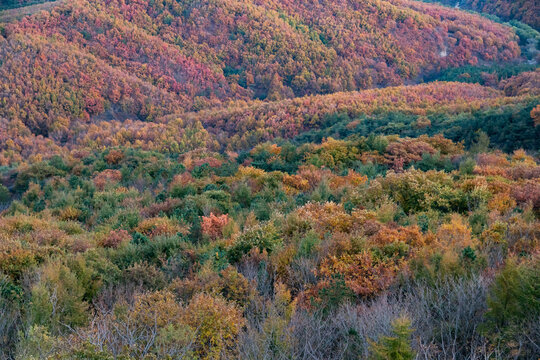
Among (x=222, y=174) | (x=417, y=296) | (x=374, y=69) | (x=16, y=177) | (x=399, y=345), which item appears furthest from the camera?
(x=374, y=69)

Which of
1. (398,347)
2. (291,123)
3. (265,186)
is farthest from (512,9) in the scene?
(398,347)

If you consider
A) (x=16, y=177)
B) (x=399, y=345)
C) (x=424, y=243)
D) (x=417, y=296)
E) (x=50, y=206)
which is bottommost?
(x=16, y=177)

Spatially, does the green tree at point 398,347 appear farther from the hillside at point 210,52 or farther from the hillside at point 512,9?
the hillside at point 512,9

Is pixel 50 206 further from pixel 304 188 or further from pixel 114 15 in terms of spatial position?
pixel 114 15

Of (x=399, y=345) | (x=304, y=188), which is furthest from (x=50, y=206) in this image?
(x=399, y=345)

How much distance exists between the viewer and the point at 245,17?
64938mm

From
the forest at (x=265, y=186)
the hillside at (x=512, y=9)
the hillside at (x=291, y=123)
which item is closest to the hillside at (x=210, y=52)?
the forest at (x=265, y=186)

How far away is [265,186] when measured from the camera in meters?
16.3

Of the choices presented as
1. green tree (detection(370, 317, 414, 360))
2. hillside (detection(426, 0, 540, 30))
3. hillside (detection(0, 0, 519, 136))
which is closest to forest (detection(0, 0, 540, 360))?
green tree (detection(370, 317, 414, 360))

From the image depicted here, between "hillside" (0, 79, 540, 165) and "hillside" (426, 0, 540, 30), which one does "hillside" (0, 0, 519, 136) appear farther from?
"hillside" (426, 0, 540, 30)

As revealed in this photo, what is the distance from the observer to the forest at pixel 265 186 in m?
4.66

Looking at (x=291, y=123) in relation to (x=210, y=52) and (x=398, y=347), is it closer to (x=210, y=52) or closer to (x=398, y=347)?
(x=210, y=52)

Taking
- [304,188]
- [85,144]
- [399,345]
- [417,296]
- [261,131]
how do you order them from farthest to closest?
[85,144], [261,131], [304,188], [417,296], [399,345]

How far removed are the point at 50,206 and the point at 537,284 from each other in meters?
17.3
